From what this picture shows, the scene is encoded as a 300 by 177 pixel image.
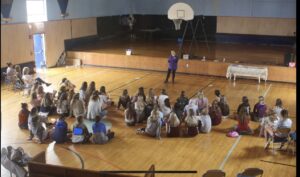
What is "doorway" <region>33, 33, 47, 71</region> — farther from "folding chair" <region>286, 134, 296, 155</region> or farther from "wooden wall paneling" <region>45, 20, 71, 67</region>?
"folding chair" <region>286, 134, 296, 155</region>

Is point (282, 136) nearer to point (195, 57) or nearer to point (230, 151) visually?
point (230, 151)

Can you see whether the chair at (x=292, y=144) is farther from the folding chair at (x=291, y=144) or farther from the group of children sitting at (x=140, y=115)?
the group of children sitting at (x=140, y=115)

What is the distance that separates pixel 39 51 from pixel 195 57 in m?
8.44

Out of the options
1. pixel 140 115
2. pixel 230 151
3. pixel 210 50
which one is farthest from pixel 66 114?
pixel 210 50

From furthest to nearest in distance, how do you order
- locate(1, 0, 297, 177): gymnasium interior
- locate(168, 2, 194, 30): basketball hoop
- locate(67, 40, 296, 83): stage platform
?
locate(168, 2, 194, 30): basketball hoop → locate(67, 40, 296, 83): stage platform → locate(1, 0, 297, 177): gymnasium interior

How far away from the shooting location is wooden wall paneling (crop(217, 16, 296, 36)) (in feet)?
75.1

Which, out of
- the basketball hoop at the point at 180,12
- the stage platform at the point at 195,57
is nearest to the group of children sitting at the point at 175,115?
the stage platform at the point at 195,57

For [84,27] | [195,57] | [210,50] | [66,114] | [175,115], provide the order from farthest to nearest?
[84,27] < [210,50] < [195,57] < [66,114] < [175,115]

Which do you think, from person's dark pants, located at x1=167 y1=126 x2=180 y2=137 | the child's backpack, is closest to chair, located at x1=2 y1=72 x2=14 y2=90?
person's dark pants, located at x1=167 y1=126 x2=180 y2=137

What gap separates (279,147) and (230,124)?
2079 mm

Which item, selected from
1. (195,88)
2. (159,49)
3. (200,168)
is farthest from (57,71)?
(200,168)

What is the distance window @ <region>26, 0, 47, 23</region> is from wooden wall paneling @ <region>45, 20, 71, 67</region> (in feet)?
1.57

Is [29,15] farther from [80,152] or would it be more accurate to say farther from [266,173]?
Result: [266,173]

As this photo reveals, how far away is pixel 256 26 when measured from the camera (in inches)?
929
